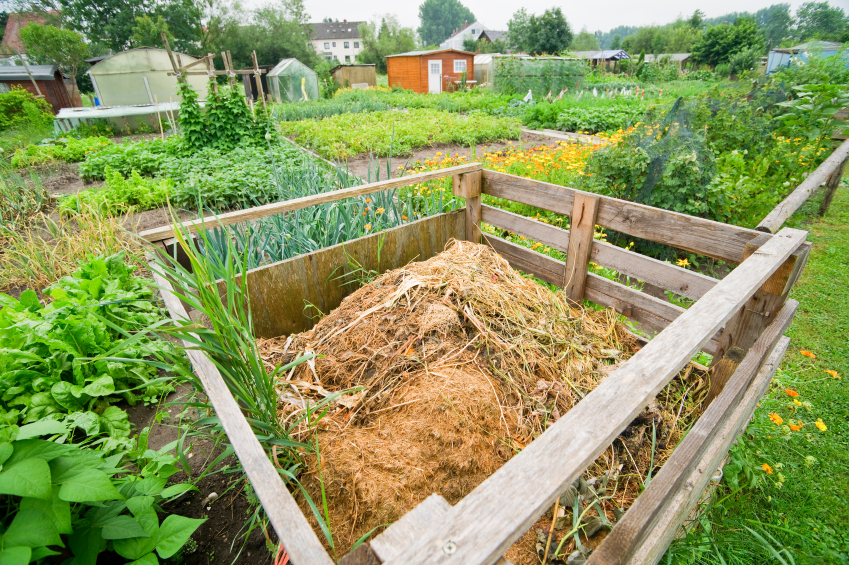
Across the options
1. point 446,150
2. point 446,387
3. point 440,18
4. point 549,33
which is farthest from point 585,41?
point 446,387

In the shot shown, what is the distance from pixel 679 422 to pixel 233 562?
208 cm

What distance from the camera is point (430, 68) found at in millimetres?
30547

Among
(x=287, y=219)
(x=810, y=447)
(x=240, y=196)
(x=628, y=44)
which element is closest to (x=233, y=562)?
(x=287, y=219)

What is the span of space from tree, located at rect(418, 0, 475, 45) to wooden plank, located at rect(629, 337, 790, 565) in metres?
137

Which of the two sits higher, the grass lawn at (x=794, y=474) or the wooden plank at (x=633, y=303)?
the wooden plank at (x=633, y=303)

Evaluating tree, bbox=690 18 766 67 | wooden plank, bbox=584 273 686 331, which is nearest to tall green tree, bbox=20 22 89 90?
wooden plank, bbox=584 273 686 331

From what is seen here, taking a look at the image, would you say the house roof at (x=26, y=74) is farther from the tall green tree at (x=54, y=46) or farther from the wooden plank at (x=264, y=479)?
the wooden plank at (x=264, y=479)

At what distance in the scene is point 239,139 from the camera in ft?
26.6

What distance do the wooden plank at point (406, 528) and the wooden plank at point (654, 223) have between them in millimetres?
1958

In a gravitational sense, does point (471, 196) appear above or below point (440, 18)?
below

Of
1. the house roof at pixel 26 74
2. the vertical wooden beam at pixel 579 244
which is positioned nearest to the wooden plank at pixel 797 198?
the vertical wooden beam at pixel 579 244

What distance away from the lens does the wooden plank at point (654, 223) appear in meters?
1.95

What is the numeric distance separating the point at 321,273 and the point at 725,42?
4678cm

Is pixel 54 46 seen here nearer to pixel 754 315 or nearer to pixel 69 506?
pixel 69 506
